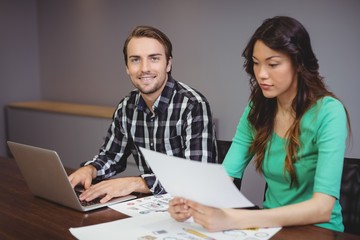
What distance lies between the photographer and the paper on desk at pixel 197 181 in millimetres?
1075

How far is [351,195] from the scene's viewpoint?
1.54 meters

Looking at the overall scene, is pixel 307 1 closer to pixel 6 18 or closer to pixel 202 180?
pixel 202 180

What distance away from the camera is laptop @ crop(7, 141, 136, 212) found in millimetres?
1385

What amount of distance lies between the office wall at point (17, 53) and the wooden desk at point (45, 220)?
3.41 metres

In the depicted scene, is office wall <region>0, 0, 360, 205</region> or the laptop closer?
the laptop

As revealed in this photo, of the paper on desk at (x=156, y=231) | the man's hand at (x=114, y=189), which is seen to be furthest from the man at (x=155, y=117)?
the paper on desk at (x=156, y=231)

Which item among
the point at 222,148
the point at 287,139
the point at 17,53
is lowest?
the point at 222,148

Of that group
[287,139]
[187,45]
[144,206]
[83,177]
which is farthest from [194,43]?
[144,206]

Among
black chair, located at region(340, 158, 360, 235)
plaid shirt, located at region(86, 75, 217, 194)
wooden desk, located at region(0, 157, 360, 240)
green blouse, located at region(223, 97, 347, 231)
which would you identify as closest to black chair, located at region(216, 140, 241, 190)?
plaid shirt, located at region(86, 75, 217, 194)

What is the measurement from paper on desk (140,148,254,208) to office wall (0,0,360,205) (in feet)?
6.52

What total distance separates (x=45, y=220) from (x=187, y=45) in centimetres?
255

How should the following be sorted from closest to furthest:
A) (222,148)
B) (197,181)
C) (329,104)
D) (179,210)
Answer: (197,181) → (179,210) → (329,104) → (222,148)

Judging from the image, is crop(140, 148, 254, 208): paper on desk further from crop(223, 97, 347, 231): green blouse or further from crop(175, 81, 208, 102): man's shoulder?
crop(175, 81, 208, 102): man's shoulder

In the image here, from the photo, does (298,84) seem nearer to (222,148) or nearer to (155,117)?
(222,148)
